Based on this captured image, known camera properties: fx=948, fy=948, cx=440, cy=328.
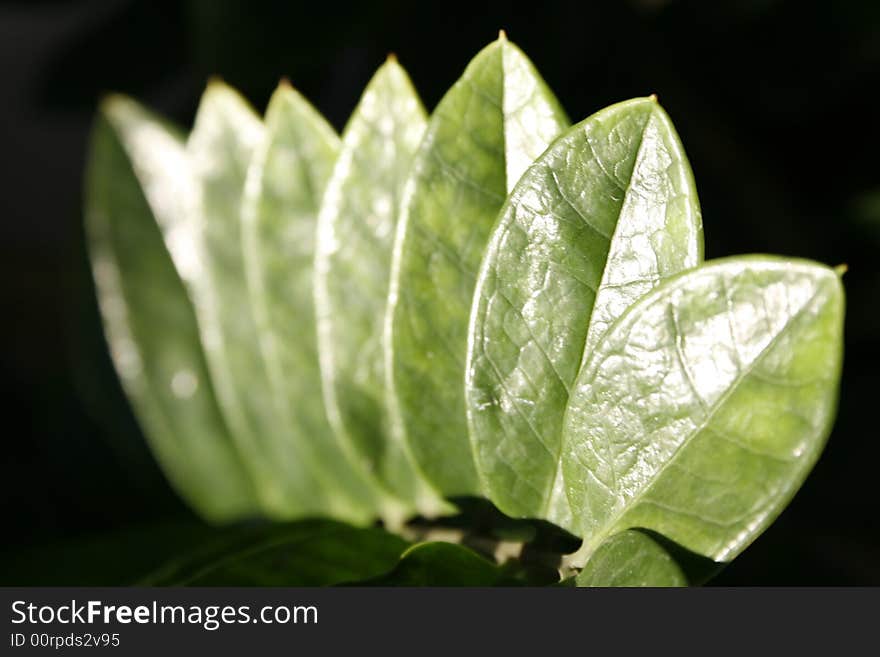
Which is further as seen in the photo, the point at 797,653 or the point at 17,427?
the point at 17,427

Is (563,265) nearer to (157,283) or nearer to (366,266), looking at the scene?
(366,266)

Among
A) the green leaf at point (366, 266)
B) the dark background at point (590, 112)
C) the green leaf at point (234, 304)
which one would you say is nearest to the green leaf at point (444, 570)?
the green leaf at point (366, 266)

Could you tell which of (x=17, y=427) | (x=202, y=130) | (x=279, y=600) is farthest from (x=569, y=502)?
(x=17, y=427)

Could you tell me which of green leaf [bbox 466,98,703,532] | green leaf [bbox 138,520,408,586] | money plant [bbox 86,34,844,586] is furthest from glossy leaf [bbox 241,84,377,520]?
green leaf [bbox 466,98,703,532]

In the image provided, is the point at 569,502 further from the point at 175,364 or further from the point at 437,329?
the point at 175,364

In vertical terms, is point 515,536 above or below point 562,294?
below

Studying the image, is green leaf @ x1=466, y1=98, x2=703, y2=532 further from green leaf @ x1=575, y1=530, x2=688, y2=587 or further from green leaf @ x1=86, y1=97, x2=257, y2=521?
green leaf @ x1=86, y1=97, x2=257, y2=521

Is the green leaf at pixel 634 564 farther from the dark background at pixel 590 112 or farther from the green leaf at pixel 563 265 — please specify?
the dark background at pixel 590 112

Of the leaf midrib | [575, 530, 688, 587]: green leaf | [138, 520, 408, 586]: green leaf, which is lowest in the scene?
[138, 520, 408, 586]: green leaf
